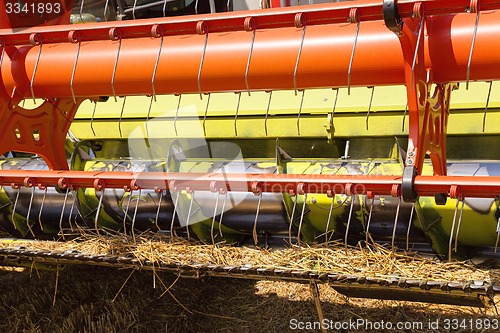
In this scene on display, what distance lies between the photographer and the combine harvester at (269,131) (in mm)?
2336

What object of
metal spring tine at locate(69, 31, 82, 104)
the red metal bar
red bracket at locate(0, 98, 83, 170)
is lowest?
the red metal bar

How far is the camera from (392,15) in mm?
2129

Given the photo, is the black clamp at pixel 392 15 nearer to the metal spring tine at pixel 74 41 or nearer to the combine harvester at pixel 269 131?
the combine harvester at pixel 269 131

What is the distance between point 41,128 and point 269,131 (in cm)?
115

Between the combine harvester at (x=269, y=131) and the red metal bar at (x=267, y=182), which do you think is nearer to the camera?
the red metal bar at (x=267, y=182)

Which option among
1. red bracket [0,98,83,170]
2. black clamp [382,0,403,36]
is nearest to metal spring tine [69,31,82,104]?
red bracket [0,98,83,170]

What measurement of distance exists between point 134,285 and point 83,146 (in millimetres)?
872

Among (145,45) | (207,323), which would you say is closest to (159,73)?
(145,45)

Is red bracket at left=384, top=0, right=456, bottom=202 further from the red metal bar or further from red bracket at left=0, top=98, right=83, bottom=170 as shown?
red bracket at left=0, top=98, right=83, bottom=170

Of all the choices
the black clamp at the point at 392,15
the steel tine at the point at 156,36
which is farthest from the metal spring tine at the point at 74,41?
the black clamp at the point at 392,15

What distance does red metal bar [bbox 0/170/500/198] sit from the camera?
2172 millimetres

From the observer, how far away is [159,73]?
9.05ft

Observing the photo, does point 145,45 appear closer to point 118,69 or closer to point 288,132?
point 118,69

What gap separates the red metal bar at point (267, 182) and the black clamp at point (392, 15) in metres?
0.52
